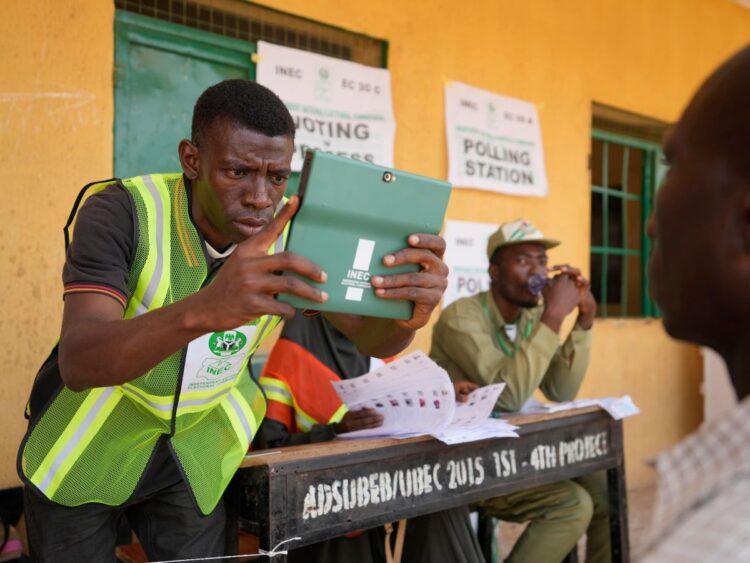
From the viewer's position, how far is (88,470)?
5.48ft

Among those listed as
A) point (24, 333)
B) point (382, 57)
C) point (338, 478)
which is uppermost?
point (382, 57)

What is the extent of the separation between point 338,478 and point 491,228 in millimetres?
2656

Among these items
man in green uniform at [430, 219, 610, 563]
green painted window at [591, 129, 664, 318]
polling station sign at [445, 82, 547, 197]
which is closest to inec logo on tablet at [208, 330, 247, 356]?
man in green uniform at [430, 219, 610, 563]

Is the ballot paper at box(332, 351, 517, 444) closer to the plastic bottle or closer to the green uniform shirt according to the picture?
the green uniform shirt

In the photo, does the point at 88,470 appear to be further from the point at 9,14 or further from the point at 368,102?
the point at 368,102

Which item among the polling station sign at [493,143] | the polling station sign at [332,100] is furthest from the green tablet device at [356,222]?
the polling station sign at [493,143]

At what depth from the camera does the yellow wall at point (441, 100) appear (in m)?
2.81

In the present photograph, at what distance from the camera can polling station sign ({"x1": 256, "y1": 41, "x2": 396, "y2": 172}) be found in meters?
3.50

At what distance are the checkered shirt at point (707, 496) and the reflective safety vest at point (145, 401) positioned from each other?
1088mm

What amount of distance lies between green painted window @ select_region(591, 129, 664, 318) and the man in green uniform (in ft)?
6.72

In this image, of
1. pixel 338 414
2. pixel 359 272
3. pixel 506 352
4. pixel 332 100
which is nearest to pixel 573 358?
pixel 506 352

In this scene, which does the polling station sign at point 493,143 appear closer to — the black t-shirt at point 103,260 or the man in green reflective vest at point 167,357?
the man in green reflective vest at point 167,357

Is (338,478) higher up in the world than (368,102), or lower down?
lower down

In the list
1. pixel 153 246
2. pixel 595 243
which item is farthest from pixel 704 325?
pixel 595 243
